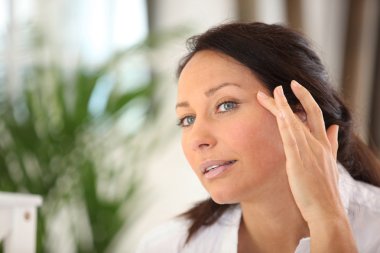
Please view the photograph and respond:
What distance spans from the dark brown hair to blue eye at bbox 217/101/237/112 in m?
0.08

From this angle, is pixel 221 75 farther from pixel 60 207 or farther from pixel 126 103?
pixel 60 207

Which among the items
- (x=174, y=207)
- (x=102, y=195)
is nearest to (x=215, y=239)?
(x=102, y=195)

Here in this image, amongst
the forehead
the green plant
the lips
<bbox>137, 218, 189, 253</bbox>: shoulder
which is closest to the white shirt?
<bbox>137, 218, 189, 253</bbox>: shoulder

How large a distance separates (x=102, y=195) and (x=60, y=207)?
16cm

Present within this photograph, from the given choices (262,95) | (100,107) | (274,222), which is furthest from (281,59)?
(100,107)

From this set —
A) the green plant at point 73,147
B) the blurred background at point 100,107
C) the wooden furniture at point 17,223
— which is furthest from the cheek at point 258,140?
the green plant at point 73,147

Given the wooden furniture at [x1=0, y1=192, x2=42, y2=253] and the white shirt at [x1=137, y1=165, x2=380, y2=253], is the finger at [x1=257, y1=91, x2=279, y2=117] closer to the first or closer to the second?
the white shirt at [x1=137, y1=165, x2=380, y2=253]

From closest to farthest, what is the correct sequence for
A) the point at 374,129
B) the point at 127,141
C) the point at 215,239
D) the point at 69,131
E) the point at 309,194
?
the point at 309,194 < the point at 215,239 < the point at 69,131 < the point at 127,141 < the point at 374,129

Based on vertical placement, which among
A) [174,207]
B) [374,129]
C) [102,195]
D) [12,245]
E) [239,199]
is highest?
[239,199]

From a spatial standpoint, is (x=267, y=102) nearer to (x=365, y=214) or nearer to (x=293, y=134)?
(x=293, y=134)

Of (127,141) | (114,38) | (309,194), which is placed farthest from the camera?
(114,38)

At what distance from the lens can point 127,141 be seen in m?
2.27

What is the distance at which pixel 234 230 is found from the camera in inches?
57.1

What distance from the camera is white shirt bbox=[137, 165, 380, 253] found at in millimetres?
1307
